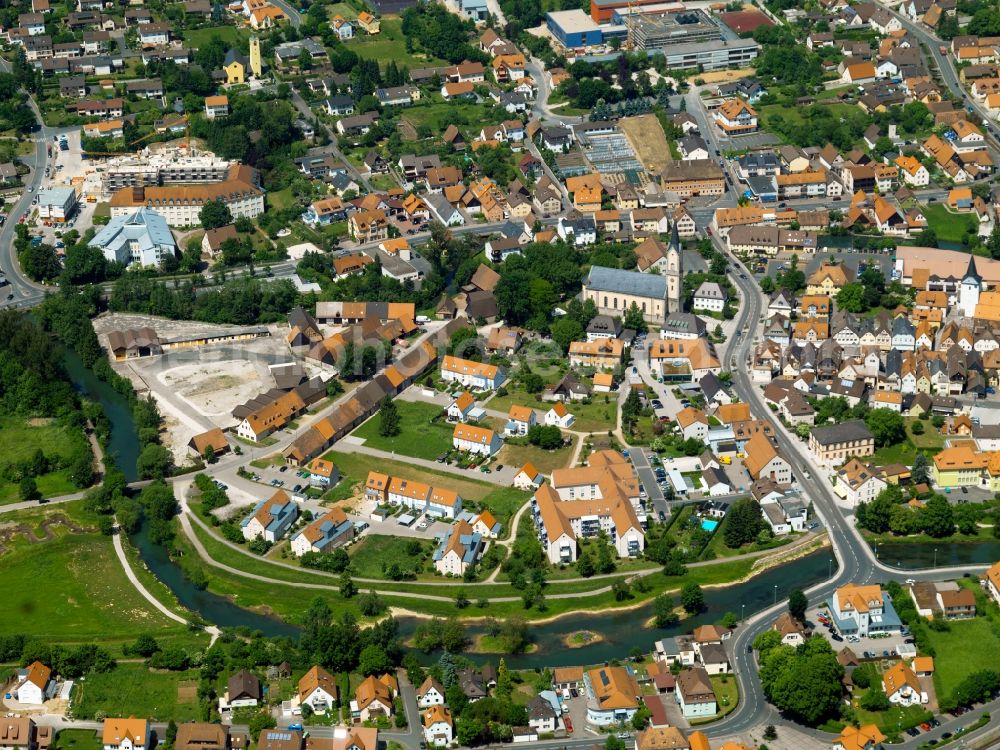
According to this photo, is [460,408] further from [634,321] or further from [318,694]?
[318,694]

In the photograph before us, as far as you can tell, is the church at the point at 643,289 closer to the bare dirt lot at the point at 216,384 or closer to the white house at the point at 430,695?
the bare dirt lot at the point at 216,384

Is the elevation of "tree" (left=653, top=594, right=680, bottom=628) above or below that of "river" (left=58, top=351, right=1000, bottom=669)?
above

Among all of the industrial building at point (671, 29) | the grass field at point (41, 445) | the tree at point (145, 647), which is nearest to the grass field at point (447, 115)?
the industrial building at point (671, 29)

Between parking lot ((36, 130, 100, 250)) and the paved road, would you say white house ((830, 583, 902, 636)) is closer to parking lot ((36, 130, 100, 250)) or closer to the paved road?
the paved road

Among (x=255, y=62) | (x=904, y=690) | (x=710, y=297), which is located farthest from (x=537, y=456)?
(x=255, y=62)

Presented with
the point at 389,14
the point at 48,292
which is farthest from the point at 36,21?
the point at 48,292

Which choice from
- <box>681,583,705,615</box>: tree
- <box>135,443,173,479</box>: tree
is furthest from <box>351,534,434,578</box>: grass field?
<box>135,443,173,479</box>: tree
